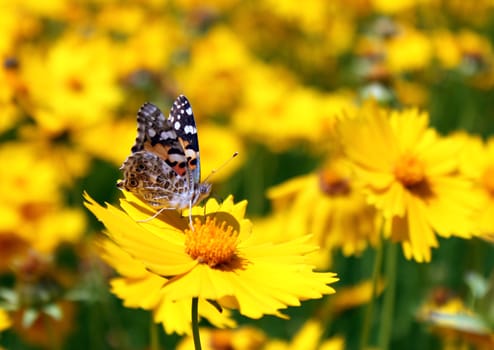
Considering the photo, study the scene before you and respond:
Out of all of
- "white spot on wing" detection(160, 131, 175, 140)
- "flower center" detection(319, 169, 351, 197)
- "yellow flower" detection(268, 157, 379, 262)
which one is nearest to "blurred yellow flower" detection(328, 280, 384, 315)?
"yellow flower" detection(268, 157, 379, 262)

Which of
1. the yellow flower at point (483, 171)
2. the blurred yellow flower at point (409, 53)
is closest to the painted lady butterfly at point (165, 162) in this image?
the yellow flower at point (483, 171)

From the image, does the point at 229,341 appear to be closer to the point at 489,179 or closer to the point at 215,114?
the point at 489,179

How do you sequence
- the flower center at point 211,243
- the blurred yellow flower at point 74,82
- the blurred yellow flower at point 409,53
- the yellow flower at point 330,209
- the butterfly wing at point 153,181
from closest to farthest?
1. the flower center at point 211,243
2. the butterfly wing at point 153,181
3. the yellow flower at point 330,209
4. the blurred yellow flower at point 74,82
5. the blurred yellow flower at point 409,53

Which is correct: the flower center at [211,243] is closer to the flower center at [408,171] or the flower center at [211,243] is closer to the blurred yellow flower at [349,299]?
the flower center at [408,171]

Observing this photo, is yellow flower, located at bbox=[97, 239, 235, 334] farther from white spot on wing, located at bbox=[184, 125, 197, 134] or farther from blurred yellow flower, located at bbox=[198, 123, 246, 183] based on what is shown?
blurred yellow flower, located at bbox=[198, 123, 246, 183]

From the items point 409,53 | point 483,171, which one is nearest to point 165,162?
point 483,171

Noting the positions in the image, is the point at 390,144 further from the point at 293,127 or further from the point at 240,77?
the point at 240,77
